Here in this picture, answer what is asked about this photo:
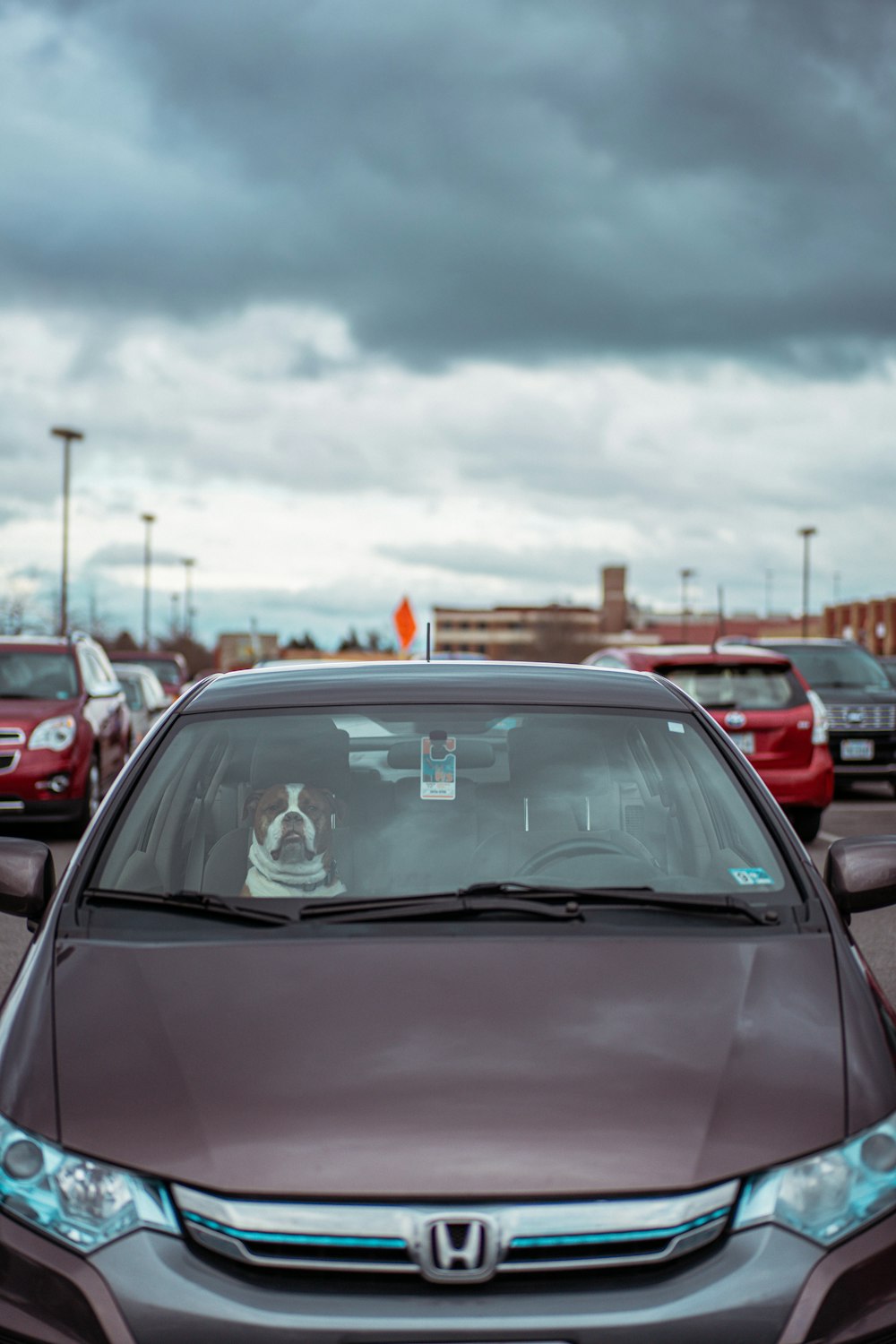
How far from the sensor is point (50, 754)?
12.9m

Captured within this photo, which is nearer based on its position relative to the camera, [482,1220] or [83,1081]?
[482,1220]

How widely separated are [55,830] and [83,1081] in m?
11.9

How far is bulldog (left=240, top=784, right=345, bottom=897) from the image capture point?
11.8 feet

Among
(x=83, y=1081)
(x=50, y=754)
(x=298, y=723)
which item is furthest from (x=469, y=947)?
(x=50, y=754)

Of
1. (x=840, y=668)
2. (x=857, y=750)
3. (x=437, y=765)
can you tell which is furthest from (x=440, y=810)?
(x=840, y=668)

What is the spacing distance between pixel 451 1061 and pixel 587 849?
1.10m

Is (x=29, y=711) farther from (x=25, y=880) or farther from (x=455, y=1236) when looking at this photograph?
(x=455, y=1236)

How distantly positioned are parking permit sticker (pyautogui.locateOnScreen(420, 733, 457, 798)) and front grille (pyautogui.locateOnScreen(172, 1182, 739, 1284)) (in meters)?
1.50

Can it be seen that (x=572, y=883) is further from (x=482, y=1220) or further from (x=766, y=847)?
(x=482, y=1220)

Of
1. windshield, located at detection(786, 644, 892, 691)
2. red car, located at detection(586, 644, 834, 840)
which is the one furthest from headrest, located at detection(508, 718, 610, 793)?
windshield, located at detection(786, 644, 892, 691)

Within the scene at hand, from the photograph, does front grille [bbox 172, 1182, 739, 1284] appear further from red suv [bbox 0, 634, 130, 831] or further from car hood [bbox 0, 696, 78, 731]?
car hood [bbox 0, 696, 78, 731]

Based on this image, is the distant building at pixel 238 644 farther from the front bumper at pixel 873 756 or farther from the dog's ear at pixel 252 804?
the dog's ear at pixel 252 804

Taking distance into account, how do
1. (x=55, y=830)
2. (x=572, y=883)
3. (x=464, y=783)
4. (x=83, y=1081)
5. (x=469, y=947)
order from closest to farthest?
(x=83, y=1081)
(x=469, y=947)
(x=572, y=883)
(x=464, y=783)
(x=55, y=830)

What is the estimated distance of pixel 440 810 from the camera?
363 centimetres
